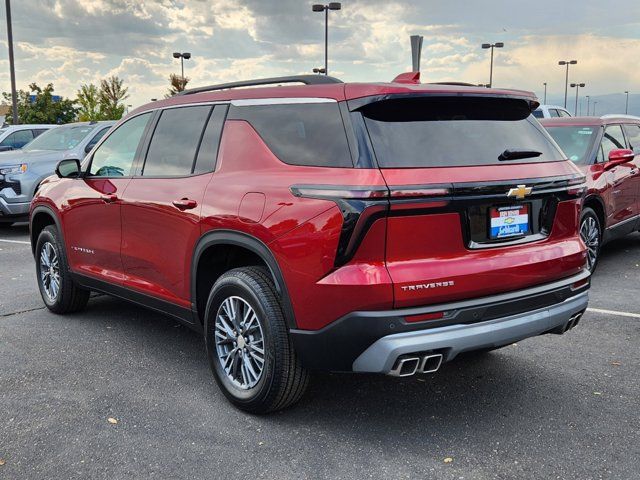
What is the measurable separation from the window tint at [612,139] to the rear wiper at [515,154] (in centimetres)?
460

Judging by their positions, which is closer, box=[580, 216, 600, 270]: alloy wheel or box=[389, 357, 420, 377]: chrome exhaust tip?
box=[389, 357, 420, 377]: chrome exhaust tip

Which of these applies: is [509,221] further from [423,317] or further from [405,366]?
[405,366]

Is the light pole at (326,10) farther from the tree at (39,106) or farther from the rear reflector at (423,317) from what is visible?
the rear reflector at (423,317)

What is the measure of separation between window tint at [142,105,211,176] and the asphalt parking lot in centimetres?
136

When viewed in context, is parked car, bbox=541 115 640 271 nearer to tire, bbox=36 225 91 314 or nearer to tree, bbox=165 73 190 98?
tire, bbox=36 225 91 314

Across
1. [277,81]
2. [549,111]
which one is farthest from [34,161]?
[549,111]

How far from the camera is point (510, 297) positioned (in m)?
3.43

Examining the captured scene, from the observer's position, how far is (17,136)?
1537 cm

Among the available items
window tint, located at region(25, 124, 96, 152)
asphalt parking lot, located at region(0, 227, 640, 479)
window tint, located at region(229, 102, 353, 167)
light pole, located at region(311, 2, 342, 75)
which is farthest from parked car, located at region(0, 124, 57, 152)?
light pole, located at region(311, 2, 342, 75)

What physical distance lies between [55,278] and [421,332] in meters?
4.00

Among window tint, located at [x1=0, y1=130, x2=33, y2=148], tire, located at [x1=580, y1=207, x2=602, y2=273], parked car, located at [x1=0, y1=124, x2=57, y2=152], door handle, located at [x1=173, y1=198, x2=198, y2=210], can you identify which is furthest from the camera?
window tint, located at [x1=0, y1=130, x2=33, y2=148]

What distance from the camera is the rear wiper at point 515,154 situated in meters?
3.56

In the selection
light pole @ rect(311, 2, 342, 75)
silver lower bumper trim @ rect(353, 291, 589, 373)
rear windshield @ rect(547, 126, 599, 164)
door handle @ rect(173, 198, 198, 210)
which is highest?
light pole @ rect(311, 2, 342, 75)

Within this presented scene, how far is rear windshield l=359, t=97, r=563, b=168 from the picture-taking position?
3.29 metres
